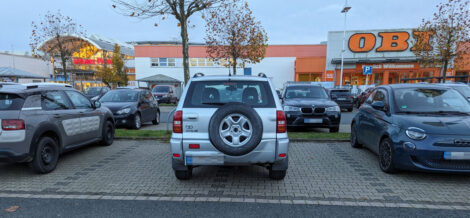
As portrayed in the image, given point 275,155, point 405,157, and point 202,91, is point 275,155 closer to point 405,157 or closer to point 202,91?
point 202,91

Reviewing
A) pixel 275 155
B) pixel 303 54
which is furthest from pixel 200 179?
pixel 303 54

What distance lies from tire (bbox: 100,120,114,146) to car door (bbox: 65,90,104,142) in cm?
24

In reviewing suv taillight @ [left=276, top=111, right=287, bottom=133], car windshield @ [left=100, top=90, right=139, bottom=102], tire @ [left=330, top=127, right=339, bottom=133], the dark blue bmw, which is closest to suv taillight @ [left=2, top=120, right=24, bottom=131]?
suv taillight @ [left=276, top=111, right=287, bottom=133]

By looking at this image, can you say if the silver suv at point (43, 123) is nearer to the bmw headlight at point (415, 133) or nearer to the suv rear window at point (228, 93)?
the suv rear window at point (228, 93)

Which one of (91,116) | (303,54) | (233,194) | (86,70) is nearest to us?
(233,194)

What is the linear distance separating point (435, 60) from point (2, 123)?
64.2 feet

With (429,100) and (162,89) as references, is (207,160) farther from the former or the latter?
(162,89)

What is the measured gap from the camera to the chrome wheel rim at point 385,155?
14.5ft

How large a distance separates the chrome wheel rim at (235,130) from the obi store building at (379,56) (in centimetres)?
2789

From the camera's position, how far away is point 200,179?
4.26m

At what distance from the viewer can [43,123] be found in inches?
171

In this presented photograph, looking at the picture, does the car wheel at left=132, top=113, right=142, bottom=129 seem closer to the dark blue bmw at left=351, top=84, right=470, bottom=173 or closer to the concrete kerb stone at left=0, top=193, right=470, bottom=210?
the concrete kerb stone at left=0, top=193, right=470, bottom=210

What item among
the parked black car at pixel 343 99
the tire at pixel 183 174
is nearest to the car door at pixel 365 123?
the tire at pixel 183 174

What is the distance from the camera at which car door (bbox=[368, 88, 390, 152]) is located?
4730mm
